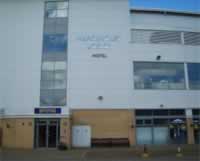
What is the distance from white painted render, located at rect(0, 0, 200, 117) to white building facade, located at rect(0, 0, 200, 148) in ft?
0.28

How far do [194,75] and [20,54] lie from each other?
15633mm

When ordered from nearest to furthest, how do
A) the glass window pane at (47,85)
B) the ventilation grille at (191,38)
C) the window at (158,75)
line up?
1. the glass window pane at (47,85)
2. the window at (158,75)
3. the ventilation grille at (191,38)

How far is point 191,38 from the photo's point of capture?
26.1 m

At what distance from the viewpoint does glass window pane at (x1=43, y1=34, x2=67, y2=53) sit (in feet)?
81.7

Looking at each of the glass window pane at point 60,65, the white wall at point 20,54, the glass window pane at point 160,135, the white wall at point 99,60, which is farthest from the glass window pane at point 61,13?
the glass window pane at point 160,135

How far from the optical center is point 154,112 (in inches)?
958

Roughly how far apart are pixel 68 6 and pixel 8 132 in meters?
12.2

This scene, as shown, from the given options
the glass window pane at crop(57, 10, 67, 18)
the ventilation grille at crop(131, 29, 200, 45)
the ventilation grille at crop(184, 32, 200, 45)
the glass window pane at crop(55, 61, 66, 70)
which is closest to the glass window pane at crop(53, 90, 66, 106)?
the glass window pane at crop(55, 61, 66, 70)

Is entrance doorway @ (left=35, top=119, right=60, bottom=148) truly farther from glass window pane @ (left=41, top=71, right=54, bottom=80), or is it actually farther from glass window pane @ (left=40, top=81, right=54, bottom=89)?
glass window pane @ (left=41, top=71, right=54, bottom=80)

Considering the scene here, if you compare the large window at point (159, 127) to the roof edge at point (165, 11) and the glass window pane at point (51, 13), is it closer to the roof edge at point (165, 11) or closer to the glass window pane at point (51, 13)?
the roof edge at point (165, 11)

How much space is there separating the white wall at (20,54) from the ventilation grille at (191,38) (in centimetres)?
1320

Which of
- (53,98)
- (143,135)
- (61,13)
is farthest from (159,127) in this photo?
(61,13)

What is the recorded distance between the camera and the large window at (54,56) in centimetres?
2398

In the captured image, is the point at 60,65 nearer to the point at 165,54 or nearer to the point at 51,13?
the point at 51,13
